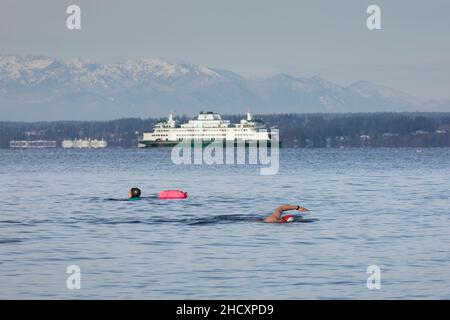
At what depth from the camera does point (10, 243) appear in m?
31.0

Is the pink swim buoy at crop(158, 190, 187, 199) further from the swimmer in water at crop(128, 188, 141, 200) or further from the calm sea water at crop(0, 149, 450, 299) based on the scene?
the swimmer in water at crop(128, 188, 141, 200)

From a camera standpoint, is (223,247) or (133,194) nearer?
(223,247)

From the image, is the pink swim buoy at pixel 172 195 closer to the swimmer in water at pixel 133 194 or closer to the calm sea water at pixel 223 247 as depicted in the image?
the calm sea water at pixel 223 247

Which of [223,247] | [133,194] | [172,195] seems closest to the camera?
[223,247]

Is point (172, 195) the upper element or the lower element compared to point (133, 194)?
lower

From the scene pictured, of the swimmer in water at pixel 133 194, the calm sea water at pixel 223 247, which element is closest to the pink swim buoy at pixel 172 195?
the calm sea water at pixel 223 247

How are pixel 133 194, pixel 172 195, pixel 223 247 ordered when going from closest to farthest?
pixel 223 247 → pixel 133 194 → pixel 172 195

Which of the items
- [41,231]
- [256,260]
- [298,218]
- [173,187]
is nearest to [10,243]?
[41,231]

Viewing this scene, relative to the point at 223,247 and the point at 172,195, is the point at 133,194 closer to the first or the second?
the point at 172,195

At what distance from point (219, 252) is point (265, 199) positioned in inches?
901

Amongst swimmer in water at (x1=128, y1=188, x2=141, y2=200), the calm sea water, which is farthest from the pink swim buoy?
swimmer in water at (x1=128, y1=188, x2=141, y2=200)

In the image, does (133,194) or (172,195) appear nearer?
(133,194)

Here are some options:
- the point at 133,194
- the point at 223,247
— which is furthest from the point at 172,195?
the point at 223,247
